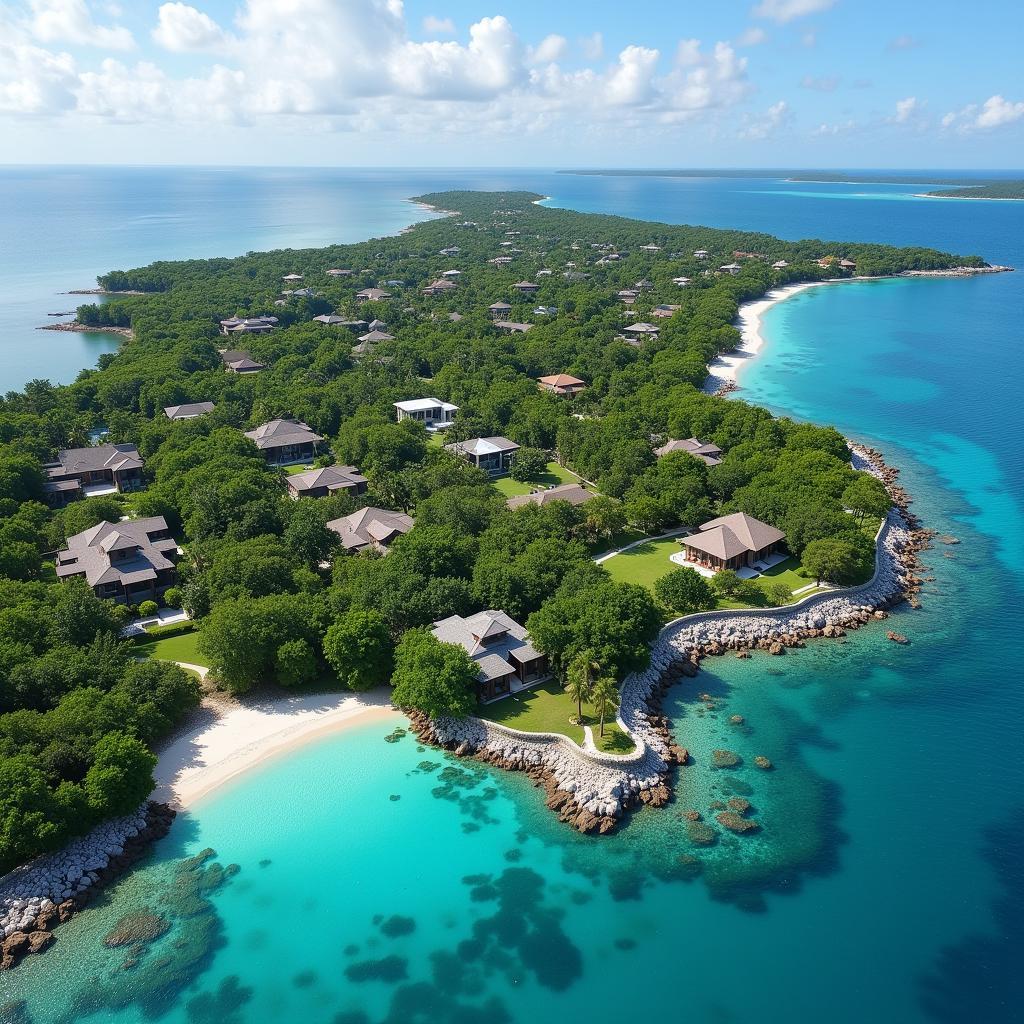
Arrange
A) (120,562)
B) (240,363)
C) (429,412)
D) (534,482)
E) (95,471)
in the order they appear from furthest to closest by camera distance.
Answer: (240,363) < (429,412) < (534,482) < (95,471) < (120,562)

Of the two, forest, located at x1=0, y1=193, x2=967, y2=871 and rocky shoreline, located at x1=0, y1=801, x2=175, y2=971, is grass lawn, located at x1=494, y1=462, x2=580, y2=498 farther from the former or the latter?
rocky shoreline, located at x1=0, y1=801, x2=175, y2=971

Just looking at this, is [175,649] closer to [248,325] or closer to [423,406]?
[423,406]

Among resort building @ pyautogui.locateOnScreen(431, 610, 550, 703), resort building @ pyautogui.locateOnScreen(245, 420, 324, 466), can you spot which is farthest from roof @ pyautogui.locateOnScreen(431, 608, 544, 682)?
resort building @ pyautogui.locateOnScreen(245, 420, 324, 466)

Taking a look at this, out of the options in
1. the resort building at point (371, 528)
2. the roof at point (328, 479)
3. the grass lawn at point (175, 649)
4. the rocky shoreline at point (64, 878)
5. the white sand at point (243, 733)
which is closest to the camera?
the rocky shoreline at point (64, 878)

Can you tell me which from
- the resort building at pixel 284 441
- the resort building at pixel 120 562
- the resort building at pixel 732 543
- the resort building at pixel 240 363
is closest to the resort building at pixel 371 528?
the resort building at pixel 120 562

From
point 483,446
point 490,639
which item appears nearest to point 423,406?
point 483,446

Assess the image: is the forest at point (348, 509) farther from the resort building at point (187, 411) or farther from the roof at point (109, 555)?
the resort building at point (187, 411)

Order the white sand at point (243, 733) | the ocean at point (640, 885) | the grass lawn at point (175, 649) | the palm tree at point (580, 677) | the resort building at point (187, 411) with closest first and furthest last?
1. the ocean at point (640, 885)
2. the white sand at point (243, 733)
3. the palm tree at point (580, 677)
4. the grass lawn at point (175, 649)
5. the resort building at point (187, 411)
